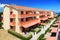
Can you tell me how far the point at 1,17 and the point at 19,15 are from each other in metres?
3.50

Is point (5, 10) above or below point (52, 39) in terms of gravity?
above

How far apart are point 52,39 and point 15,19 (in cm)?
956

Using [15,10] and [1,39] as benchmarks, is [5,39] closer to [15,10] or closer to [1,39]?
[1,39]

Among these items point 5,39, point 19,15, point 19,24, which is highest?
point 19,15

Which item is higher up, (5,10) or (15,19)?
(5,10)

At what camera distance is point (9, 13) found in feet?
88.6

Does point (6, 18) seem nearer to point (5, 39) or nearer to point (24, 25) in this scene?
point (24, 25)

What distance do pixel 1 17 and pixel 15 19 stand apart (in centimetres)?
273

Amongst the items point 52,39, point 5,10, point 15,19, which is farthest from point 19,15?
point 52,39

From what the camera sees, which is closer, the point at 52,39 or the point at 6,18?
the point at 52,39

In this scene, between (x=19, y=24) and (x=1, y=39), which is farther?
(x=19, y=24)


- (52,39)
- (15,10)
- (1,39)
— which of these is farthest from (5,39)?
(15,10)

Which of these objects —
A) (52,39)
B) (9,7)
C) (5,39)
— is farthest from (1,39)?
(9,7)

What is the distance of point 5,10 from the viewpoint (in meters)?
26.8
